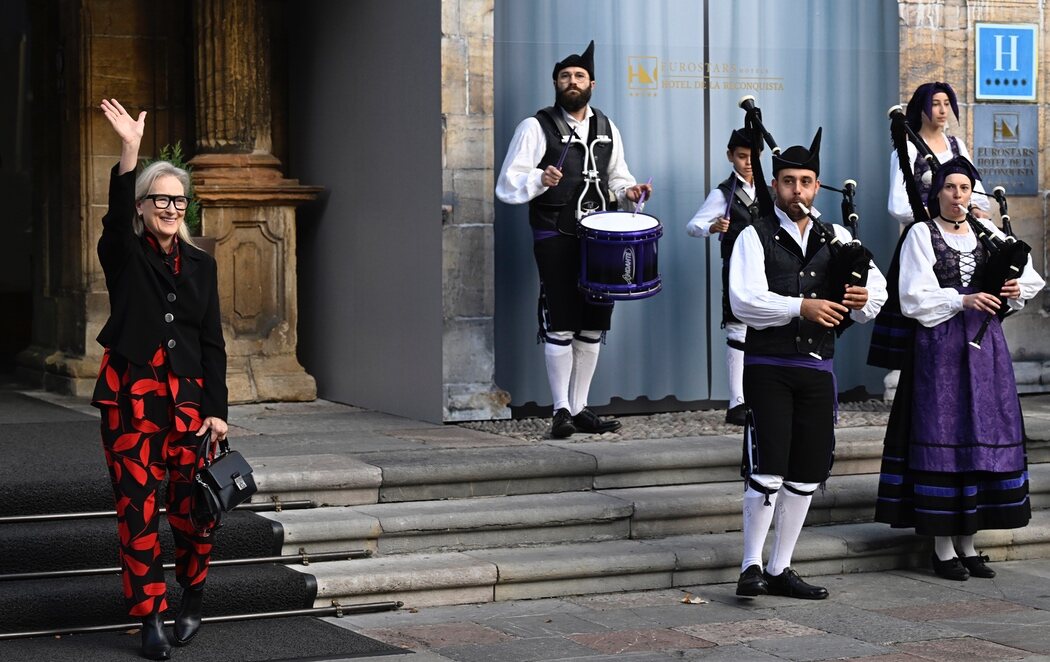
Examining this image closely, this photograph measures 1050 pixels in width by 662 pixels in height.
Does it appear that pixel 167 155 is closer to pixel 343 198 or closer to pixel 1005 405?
pixel 343 198

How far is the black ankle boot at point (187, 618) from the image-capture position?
6.55 meters

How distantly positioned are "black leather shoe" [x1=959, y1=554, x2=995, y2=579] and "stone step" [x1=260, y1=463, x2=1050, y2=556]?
2.27 ft

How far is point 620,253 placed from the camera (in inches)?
355

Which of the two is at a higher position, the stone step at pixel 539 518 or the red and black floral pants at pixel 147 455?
the red and black floral pants at pixel 147 455

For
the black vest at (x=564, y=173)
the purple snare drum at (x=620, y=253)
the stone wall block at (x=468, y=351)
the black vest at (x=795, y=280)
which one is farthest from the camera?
the stone wall block at (x=468, y=351)

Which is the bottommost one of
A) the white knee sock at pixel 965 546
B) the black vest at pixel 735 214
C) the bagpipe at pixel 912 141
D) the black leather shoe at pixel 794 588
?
the black leather shoe at pixel 794 588

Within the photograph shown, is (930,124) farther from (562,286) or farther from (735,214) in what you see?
(562,286)

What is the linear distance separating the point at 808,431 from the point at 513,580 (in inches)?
55.9

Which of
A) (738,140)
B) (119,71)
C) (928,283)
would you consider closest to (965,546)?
(928,283)

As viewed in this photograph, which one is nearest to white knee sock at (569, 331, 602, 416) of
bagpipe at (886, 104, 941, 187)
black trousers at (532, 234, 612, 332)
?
black trousers at (532, 234, 612, 332)

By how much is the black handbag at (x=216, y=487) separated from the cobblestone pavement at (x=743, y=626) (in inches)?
31.2

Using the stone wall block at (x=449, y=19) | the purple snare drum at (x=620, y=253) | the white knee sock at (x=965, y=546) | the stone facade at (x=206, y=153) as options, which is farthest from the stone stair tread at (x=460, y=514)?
the stone facade at (x=206, y=153)

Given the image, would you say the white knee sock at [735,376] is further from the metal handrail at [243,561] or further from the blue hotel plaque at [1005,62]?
the metal handrail at [243,561]

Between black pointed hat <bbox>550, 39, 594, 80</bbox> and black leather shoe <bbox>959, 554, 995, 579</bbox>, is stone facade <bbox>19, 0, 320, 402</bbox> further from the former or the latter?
black leather shoe <bbox>959, 554, 995, 579</bbox>
